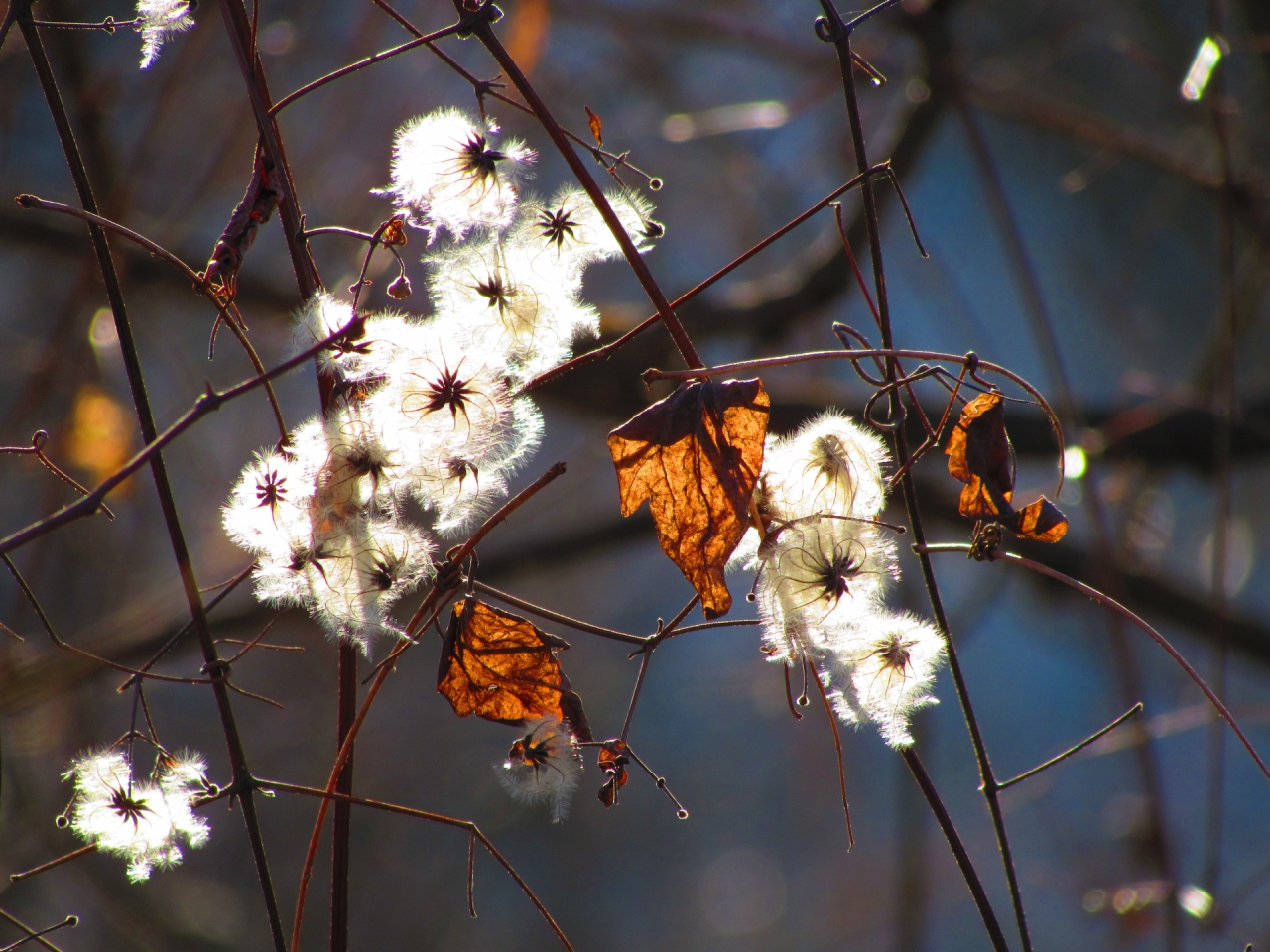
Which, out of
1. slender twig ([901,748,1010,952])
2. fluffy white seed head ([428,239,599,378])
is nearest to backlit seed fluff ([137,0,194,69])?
fluffy white seed head ([428,239,599,378])

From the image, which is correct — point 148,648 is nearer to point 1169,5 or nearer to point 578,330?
point 578,330

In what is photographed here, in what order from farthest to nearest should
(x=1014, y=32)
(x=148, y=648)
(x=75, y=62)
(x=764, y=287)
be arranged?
(x=1014, y=32)
(x=764, y=287)
(x=148, y=648)
(x=75, y=62)

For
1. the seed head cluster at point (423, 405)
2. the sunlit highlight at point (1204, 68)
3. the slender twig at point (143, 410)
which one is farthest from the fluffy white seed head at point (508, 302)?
the sunlit highlight at point (1204, 68)

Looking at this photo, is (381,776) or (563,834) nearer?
(381,776)

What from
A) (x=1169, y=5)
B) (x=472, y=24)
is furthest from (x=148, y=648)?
(x=1169, y=5)

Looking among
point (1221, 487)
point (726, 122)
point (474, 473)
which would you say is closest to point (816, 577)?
point (474, 473)

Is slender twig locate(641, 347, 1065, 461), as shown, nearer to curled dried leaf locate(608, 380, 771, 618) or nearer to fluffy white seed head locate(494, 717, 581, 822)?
curled dried leaf locate(608, 380, 771, 618)

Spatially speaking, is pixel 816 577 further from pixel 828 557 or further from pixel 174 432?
pixel 174 432

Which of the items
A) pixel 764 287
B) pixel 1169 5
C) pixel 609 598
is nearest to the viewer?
pixel 764 287
